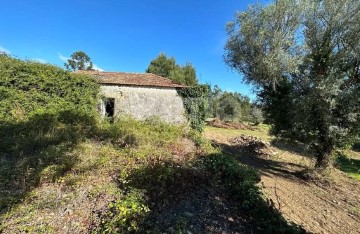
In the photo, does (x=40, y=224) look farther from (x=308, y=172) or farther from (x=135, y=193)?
(x=308, y=172)

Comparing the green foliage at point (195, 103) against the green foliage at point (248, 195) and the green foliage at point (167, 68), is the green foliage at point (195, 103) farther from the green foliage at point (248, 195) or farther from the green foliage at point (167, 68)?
the green foliage at point (167, 68)

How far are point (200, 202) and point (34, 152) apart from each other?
536 cm

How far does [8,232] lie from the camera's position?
420 centimetres

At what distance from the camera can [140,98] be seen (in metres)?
16.4

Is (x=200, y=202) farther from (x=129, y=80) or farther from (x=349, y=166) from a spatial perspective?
(x=349, y=166)

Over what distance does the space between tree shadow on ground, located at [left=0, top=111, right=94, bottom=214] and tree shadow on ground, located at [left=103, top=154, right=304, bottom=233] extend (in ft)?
6.41

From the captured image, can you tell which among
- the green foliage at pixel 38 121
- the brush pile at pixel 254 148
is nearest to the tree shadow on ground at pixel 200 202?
the green foliage at pixel 38 121

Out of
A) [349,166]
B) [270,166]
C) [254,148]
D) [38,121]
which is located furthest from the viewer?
[254,148]

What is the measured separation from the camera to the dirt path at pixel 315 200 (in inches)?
249

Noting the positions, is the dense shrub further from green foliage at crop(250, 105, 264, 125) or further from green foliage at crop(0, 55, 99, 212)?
green foliage at crop(250, 105, 264, 125)

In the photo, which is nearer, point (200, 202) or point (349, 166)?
point (200, 202)

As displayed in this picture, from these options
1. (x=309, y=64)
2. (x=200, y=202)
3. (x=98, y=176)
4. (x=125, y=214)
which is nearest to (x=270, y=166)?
(x=309, y=64)

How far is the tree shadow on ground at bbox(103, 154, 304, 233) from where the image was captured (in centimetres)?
499

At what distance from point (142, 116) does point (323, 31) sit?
1150cm
